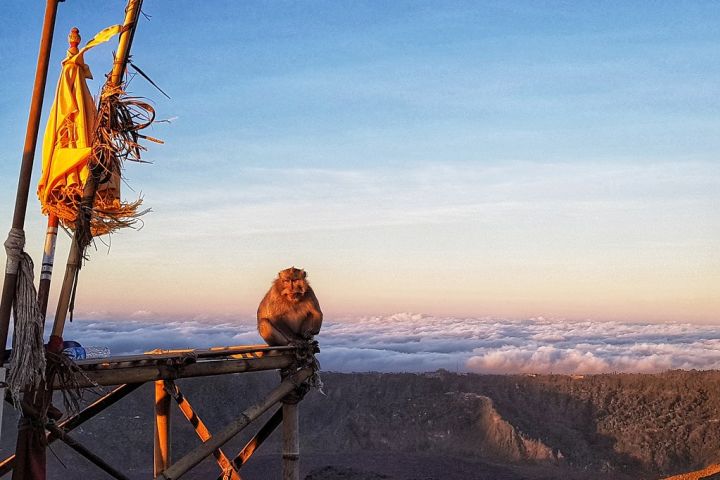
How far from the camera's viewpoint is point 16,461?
5.87 metres

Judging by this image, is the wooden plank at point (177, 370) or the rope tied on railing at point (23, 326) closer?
the rope tied on railing at point (23, 326)

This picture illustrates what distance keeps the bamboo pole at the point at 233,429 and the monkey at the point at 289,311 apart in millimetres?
819

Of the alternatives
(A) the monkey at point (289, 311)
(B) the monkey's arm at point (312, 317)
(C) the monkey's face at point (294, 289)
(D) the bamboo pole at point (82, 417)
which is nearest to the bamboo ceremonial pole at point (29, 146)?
(D) the bamboo pole at point (82, 417)

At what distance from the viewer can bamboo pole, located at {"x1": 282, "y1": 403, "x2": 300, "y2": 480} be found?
337 inches

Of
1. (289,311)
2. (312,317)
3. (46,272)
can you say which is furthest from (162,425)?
(46,272)

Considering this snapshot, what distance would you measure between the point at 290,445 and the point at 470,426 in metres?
12.9

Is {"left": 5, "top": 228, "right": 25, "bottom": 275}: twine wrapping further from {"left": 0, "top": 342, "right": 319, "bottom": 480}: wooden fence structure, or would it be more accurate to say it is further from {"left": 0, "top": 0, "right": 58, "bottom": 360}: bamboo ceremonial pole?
{"left": 0, "top": 342, "right": 319, "bottom": 480}: wooden fence structure

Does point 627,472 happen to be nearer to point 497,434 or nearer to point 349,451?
point 497,434

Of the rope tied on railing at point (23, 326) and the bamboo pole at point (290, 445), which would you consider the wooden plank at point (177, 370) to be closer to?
the rope tied on railing at point (23, 326)

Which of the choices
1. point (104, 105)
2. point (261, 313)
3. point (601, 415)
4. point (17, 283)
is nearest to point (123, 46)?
point (104, 105)

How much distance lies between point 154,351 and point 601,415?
53.3ft

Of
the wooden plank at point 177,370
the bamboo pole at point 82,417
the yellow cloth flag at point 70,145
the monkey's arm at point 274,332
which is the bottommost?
the bamboo pole at point 82,417

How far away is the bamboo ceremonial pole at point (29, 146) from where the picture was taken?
564 centimetres

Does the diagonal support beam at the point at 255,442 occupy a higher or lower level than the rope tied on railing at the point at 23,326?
lower
